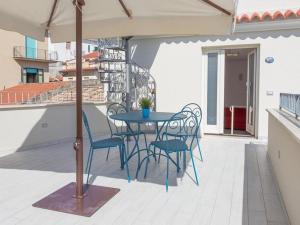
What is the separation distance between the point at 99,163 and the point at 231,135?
386cm

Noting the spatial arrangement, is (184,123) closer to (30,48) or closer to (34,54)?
(30,48)

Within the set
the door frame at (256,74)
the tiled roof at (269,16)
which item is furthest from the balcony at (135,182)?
the tiled roof at (269,16)

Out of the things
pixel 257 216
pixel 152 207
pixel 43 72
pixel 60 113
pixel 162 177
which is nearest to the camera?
pixel 257 216

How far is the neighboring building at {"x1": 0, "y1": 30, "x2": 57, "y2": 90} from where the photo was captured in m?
20.7

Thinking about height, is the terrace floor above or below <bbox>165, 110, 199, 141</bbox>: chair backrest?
below

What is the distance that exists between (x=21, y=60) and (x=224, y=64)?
19047mm

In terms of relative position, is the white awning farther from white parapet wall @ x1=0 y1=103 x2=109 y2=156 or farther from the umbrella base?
the umbrella base

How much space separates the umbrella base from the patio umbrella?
6cm

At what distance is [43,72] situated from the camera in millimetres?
23750

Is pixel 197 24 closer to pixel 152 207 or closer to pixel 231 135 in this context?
pixel 152 207

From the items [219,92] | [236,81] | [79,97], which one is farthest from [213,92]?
[79,97]

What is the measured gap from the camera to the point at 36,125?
227 inches

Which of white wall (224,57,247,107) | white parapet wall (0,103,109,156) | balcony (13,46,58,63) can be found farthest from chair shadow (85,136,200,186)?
balcony (13,46,58,63)

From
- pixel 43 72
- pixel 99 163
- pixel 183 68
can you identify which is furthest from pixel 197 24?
pixel 43 72
